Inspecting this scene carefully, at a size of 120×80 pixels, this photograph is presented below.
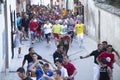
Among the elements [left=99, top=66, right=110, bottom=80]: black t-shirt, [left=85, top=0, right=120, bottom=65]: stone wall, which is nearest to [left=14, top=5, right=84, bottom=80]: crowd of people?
[left=99, top=66, right=110, bottom=80]: black t-shirt

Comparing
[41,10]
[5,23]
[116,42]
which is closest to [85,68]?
[116,42]

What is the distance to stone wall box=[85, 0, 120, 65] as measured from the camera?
77.9ft

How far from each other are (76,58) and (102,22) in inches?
206

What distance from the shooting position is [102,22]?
29000 mm

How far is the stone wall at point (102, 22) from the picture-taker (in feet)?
77.9

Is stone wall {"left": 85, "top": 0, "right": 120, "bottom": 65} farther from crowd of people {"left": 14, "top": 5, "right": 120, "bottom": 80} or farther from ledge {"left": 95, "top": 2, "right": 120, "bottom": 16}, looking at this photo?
crowd of people {"left": 14, "top": 5, "right": 120, "bottom": 80}

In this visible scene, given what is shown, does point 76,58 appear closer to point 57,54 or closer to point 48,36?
point 48,36

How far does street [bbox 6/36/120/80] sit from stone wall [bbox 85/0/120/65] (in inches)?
32.2

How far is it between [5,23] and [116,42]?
5.72 m

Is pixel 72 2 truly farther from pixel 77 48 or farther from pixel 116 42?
pixel 116 42

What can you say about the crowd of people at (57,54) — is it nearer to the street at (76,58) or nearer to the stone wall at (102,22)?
the street at (76,58)

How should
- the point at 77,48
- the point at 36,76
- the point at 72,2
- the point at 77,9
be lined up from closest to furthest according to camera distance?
1. the point at 36,76
2. the point at 77,48
3. the point at 77,9
4. the point at 72,2

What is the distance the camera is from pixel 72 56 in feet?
82.4

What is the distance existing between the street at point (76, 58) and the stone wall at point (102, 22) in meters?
0.82
